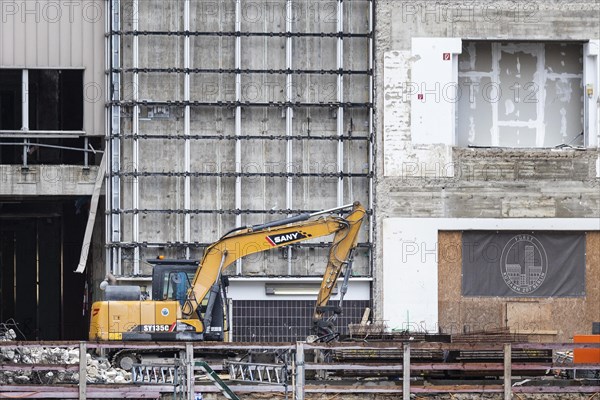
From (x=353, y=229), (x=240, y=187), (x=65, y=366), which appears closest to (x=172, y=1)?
(x=240, y=187)

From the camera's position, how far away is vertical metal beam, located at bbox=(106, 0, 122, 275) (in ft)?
118

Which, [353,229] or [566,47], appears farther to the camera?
[566,47]

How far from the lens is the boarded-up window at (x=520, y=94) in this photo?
122ft

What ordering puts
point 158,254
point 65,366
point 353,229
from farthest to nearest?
point 158,254 → point 353,229 → point 65,366

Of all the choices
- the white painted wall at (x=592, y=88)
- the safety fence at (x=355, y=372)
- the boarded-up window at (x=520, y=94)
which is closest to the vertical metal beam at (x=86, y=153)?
the boarded-up window at (x=520, y=94)

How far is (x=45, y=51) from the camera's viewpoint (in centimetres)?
3656

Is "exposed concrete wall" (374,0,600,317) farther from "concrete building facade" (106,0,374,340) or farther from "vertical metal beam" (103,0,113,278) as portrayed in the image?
"vertical metal beam" (103,0,113,278)

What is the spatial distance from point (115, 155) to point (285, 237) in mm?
6629

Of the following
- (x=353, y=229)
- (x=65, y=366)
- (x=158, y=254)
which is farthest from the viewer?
(x=158, y=254)

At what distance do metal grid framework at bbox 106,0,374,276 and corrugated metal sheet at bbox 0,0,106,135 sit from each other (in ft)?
2.05

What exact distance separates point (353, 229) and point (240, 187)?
4.92 meters

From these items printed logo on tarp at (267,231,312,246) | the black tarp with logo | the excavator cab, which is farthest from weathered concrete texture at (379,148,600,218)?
the excavator cab

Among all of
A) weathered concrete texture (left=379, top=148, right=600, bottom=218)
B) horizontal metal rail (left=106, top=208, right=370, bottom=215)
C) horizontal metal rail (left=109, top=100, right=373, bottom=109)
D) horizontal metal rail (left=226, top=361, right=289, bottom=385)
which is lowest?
horizontal metal rail (left=226, top=361, right=289, bottom=385)

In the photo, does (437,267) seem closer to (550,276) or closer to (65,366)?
(550,276)
